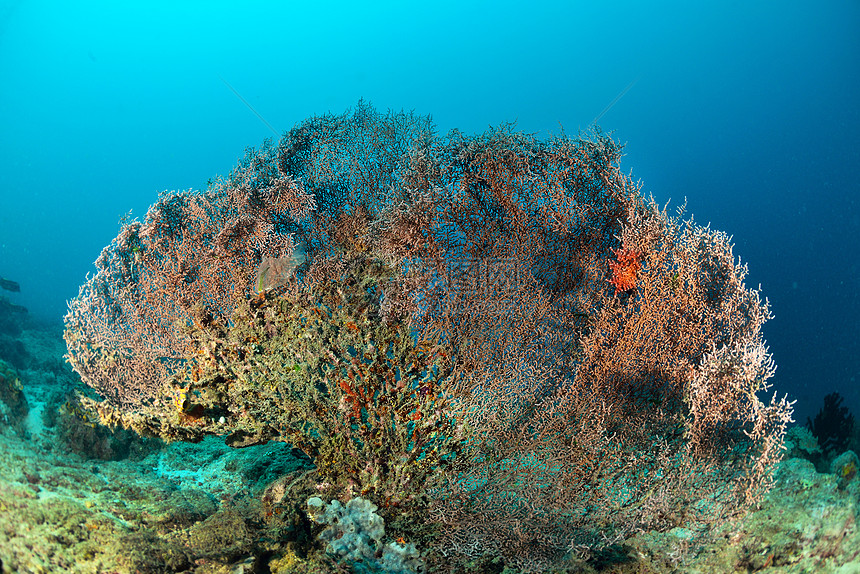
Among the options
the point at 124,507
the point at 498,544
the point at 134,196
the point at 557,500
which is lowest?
the point at 124,507

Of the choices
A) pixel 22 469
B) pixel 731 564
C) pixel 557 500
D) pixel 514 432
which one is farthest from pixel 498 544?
pixel 22 469

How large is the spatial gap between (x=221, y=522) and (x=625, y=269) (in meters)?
4.51

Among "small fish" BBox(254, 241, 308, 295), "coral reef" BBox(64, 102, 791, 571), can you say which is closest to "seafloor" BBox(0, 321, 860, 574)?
"coral reef" BBox(64, 102, 791, 571)

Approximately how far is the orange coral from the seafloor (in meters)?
2.31

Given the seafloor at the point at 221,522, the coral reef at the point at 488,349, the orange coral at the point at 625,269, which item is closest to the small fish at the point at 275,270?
the coral reef at the point at 488,349

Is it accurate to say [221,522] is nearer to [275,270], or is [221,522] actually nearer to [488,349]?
[275,270]

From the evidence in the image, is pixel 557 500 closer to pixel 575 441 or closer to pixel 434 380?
pixel 575 441

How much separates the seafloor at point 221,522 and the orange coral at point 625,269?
7.59ft

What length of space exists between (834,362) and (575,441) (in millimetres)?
35127

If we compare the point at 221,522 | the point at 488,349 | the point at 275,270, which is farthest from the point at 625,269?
the point at 221,522

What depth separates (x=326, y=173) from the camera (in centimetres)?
501

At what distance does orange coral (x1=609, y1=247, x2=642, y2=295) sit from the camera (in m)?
3.88

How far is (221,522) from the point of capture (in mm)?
3760

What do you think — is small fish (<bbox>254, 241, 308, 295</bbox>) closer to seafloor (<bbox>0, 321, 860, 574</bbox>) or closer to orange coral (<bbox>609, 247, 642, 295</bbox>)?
seafloor (<bbox>0, 321, 860, 574</bbox>)
